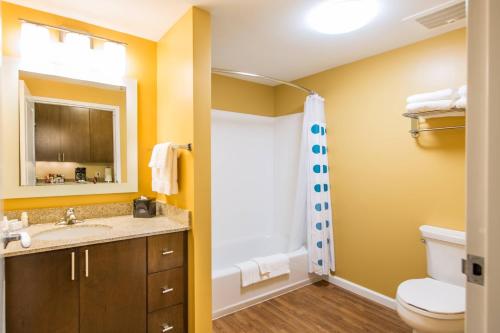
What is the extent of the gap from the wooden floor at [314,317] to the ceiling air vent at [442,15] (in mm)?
2324

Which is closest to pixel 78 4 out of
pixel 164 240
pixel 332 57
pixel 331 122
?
pixel 164 240

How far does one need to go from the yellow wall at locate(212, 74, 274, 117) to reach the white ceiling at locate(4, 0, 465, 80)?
0.42m

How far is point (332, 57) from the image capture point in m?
2.66

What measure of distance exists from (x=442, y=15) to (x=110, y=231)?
2.63 meters

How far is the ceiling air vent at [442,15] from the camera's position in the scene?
1744mm

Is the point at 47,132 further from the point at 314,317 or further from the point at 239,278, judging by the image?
the point at 314,317

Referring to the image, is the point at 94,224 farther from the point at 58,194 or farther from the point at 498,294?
the point at 498,294

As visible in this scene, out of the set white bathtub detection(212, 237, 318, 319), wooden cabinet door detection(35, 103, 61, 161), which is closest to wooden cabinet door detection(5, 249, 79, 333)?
wooden cabinet door detection(35, 103, 61, 161)

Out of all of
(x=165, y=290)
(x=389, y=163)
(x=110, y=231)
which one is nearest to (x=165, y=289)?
(x=165, y=290)

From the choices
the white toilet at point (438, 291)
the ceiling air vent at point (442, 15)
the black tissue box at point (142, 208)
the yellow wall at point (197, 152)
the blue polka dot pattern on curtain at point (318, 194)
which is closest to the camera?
the white toilet at point (438, 291)

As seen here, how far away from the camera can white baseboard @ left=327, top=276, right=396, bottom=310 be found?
2.49 meters

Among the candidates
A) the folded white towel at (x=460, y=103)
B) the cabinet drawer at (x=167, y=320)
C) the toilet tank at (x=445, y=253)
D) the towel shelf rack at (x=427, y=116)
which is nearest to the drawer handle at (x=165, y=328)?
the cabinet drawer at (x=167, y=320)

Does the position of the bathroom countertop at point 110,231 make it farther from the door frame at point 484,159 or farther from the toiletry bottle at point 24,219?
the door frame at point 484,159

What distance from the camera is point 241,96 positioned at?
3373 mm
